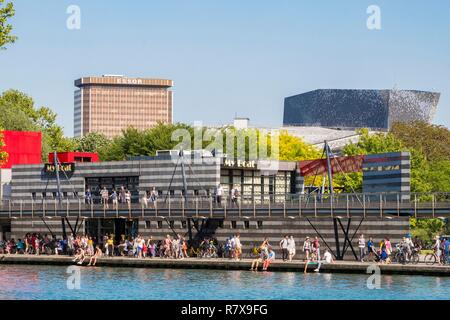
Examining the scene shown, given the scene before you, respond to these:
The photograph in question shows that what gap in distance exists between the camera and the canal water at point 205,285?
54.4 m

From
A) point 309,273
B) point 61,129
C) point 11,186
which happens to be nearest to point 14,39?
point 309,273

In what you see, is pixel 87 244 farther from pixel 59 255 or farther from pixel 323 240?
pixel 323 240

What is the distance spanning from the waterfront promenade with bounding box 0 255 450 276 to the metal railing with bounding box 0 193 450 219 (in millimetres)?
3589

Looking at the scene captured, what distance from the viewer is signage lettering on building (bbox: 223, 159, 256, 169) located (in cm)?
8402

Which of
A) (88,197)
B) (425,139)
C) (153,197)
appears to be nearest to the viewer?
(153,197)

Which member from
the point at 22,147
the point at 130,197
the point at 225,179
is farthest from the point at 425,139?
the point at 130,197

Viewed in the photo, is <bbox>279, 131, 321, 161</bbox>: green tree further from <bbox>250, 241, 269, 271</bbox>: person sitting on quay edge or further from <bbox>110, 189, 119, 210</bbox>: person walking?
<bbox>250, 241, 269, 271</bbox>: person sitting on quay edge

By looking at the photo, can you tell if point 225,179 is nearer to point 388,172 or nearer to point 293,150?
point 388,172

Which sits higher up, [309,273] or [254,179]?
[254,179]

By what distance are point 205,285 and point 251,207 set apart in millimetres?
14845

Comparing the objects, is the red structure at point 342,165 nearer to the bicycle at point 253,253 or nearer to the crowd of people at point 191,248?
the crowd of people at point 191,248

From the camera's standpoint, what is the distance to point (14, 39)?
185 feet

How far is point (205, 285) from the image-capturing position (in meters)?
59.8

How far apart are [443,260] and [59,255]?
29265mm
